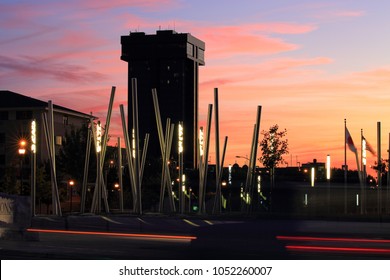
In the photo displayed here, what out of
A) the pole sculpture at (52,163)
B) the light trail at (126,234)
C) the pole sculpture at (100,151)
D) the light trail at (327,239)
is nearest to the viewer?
the light trail at (327,239)

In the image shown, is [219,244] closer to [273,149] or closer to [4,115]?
[273,149]

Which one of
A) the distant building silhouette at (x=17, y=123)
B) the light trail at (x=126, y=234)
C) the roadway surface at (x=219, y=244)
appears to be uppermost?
the distant building silhouette at (x=17, y=123)

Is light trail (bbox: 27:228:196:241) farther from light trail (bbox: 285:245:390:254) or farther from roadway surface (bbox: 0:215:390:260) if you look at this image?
light trail (bbox: 285:245:390:254)

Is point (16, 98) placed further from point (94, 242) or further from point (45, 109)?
point (94, 242)

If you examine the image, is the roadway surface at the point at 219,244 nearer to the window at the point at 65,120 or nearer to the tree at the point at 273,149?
the tree at the point at 273,149

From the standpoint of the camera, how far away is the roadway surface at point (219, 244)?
66.7ft

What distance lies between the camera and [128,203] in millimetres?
91062

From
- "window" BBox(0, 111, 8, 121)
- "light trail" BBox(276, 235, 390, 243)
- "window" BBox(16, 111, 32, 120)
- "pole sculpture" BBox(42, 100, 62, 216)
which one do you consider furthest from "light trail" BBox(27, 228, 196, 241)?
"window" BBox(0, 111, 8, 121)

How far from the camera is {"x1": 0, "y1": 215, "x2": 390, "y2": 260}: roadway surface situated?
801 inches

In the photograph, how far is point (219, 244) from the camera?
2316 centimetres

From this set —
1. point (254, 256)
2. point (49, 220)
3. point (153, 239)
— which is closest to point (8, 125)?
point (49, 220)

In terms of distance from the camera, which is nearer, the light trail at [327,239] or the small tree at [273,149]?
the light trail at [327,239]

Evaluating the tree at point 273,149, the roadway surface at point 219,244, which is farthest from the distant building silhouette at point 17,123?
the roadway surface at point 219,244

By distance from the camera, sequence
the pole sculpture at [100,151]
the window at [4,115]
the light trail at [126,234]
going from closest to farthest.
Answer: the light trail at [126,234] < the pole sculpture at [100,151] < the window at [4,115]
